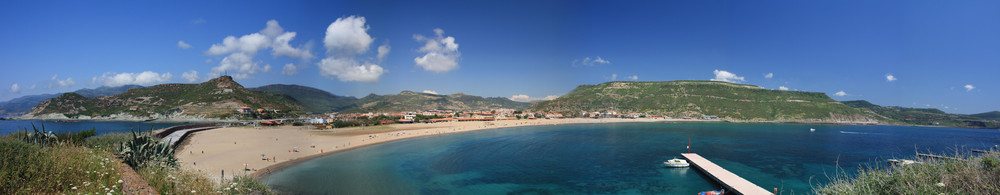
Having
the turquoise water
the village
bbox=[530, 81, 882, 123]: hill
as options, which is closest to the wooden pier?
the turquoise water

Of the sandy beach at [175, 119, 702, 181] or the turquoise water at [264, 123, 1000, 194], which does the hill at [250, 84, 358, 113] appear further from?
the turquoise water at [264, 123, 1000, 194]

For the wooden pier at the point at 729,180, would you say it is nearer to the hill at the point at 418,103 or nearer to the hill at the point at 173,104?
the hill at the point at 173,104

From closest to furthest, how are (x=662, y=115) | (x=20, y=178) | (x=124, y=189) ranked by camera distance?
(x=20, y=178) → (x=124, y=189) → (x=662, y=115)

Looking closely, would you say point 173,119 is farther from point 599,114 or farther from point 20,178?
point 599,114

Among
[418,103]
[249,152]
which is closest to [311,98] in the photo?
[418,103]

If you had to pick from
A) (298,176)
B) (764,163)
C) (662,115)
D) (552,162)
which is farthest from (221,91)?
(662,115)
